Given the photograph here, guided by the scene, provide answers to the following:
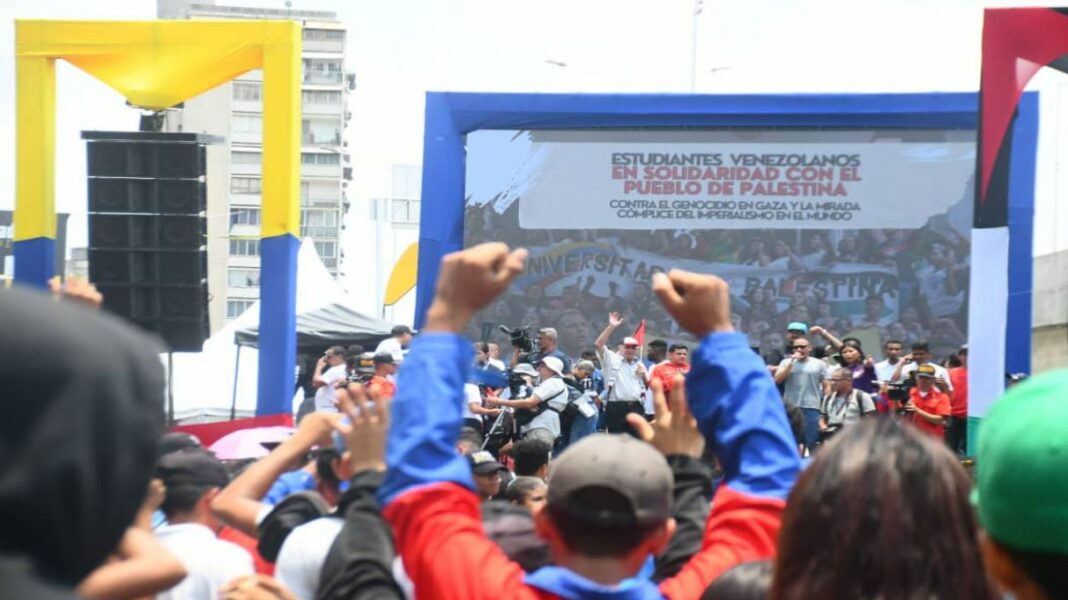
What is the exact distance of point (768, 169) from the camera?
19531mm

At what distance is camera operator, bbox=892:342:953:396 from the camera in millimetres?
13828

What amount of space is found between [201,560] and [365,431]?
3.61 feet

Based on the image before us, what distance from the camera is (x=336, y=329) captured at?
20.9 m

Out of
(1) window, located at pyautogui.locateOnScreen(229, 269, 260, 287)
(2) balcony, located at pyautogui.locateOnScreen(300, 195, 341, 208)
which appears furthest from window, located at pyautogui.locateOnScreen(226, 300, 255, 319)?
(2) balcony, located at pyautogui.locateOnScreen(300, 195, 341, 208)

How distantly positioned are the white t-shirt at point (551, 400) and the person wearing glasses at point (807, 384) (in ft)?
6.98

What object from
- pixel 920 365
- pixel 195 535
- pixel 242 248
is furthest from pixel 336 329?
pixel 242 248

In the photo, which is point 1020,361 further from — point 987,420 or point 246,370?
point 987,420

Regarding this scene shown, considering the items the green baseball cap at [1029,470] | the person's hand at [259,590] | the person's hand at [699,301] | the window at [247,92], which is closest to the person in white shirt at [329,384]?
the person's hand at [259,590]

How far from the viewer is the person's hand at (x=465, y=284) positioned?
2.37 m

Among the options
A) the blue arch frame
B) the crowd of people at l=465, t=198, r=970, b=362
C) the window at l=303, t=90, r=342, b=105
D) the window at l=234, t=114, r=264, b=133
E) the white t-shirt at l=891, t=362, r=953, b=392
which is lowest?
the white t-shirt at l=891, t=362, r=953, b=392

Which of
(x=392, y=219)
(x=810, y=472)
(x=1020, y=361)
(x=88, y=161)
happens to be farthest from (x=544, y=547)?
(x=392, y=219)

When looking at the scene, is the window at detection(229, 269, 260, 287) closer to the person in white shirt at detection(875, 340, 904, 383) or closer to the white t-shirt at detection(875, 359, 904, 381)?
the person in white shirt at detection(875, 340, 904, 383)

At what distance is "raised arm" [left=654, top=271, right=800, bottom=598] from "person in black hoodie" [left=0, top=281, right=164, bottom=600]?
1.41 metres

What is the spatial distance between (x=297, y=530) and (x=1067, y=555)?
2.07 metres
